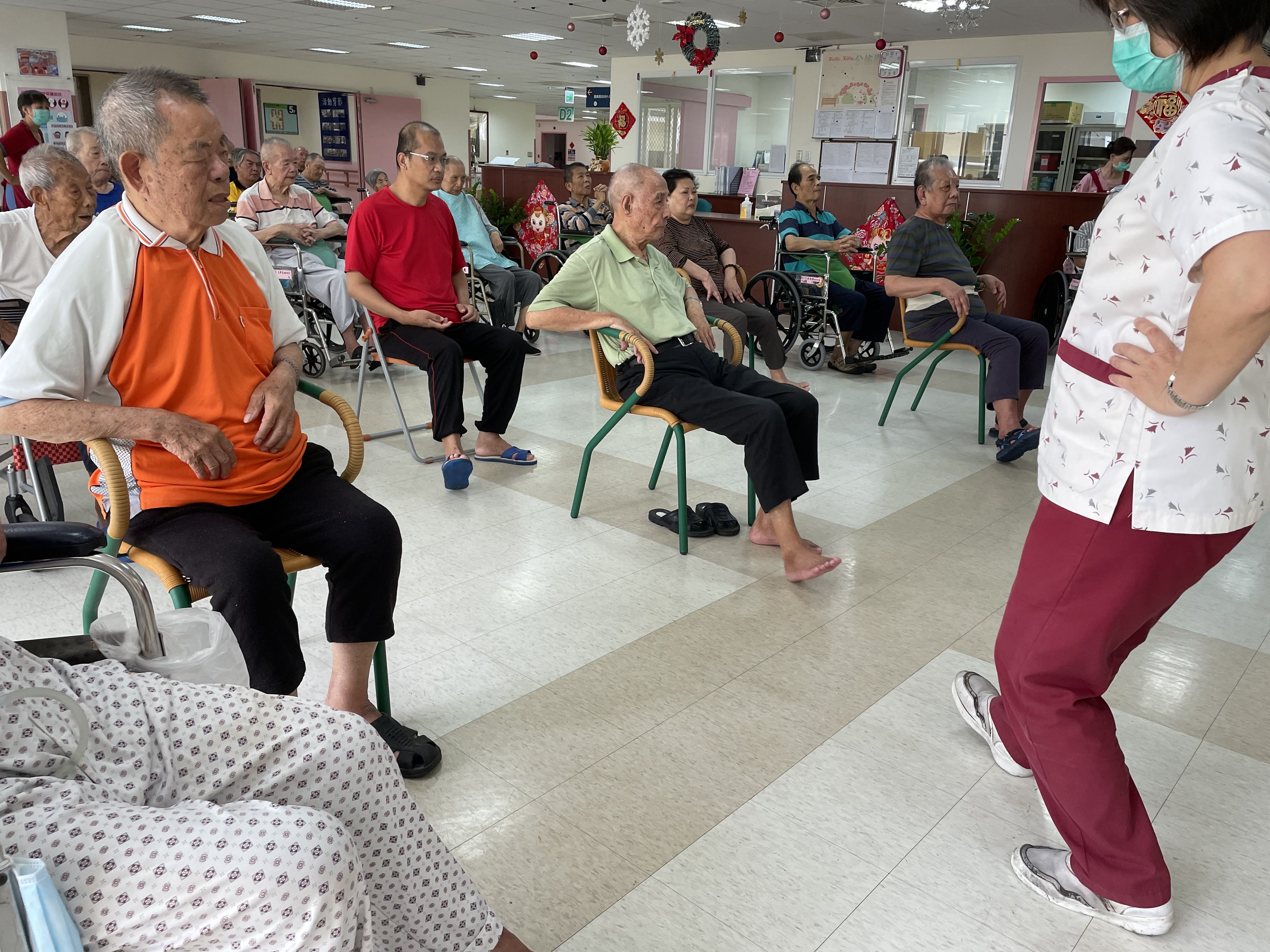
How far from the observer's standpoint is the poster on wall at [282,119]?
52.4ft

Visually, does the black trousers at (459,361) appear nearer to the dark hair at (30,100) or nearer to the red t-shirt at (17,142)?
the dark hair at (30,100)

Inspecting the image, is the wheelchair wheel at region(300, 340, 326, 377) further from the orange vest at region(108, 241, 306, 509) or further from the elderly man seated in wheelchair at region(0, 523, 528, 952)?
the elderly man seated in wheelchair at region(0, 523, 528, 952)

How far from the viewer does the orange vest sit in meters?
1.65

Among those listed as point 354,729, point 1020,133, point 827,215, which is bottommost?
point 354,729

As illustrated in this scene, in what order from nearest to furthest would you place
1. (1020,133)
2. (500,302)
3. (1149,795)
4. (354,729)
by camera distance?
(354,729) → (1149,795) → (500,302) → (1020,133)

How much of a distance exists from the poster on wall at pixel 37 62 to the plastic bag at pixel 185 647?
1297cm

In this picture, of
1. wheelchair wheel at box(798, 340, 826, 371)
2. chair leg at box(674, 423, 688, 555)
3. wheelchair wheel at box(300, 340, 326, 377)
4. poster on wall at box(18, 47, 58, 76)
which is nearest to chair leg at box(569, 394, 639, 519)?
chair leg at box(674, 423, 688, 555)

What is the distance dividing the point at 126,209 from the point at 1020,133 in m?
11.1

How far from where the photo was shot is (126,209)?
1.66 meters

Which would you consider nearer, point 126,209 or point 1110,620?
point 1110,620

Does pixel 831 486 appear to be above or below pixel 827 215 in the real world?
below

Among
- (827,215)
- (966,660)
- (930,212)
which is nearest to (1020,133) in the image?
(827,215)

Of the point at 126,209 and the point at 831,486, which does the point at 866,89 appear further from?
the point at 126,209

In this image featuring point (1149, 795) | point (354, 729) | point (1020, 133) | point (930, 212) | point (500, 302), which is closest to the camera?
point (354, 729)
